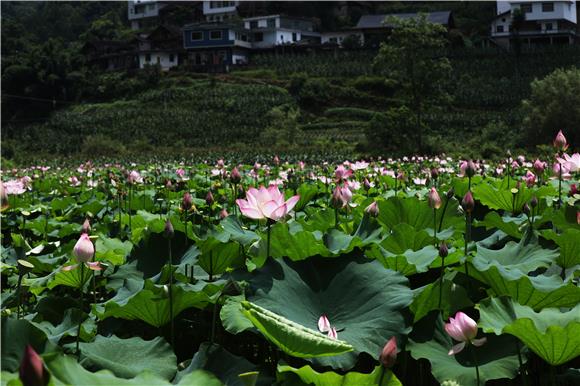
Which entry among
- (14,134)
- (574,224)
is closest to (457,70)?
(14,134)

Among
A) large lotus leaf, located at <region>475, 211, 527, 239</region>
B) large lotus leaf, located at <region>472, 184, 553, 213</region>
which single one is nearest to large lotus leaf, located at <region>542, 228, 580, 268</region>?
large lotus leaf, located at <region>475, 211, 527, 239</region>

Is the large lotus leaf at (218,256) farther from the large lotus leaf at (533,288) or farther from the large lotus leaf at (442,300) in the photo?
the large lotus leaf at (533,288)

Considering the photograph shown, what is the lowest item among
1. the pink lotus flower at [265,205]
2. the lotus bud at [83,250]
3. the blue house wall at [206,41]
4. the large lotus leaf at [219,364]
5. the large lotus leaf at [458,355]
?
the large lotus leaf at [458,355]

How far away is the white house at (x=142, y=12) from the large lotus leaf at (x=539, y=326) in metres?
62.2

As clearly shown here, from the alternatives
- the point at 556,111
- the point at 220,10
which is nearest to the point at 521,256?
the point at 556,111

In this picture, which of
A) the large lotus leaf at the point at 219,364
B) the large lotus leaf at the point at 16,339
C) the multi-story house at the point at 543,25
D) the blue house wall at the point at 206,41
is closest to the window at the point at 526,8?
the multi-story house at the point at 543,25

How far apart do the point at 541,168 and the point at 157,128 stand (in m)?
30.7

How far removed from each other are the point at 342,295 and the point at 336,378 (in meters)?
0.46

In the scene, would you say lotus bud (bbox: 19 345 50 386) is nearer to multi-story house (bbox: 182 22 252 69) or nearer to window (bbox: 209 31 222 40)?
multi-story house (bbox: 182 22 252 69)

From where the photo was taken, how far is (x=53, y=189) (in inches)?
229

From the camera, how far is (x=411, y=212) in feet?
8.06

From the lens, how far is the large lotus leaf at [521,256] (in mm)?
1641

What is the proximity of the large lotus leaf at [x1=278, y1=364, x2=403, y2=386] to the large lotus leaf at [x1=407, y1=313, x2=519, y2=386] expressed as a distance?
0.78ft

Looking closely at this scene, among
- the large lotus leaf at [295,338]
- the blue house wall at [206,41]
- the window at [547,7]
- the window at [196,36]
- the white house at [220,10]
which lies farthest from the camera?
the white house at [220,10]
